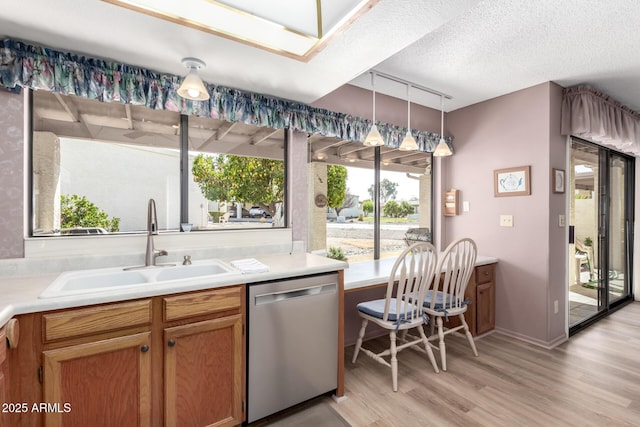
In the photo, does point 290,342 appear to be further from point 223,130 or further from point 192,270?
point 223,130

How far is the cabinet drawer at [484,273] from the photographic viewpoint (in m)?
2.91

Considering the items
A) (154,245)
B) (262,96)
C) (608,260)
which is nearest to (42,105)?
(154,245)

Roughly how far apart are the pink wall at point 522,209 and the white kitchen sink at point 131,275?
8.69 feet

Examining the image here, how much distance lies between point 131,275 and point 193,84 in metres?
1.16

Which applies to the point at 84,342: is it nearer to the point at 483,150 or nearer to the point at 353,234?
the point at 353,234

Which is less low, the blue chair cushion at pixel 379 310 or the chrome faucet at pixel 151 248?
the chrome faucet at pixel 151 248

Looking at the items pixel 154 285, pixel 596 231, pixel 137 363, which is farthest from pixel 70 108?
pixel 596 231

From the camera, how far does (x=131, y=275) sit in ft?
5.95

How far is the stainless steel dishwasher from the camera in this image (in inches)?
66.6

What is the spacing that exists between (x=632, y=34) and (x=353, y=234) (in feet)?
8.02

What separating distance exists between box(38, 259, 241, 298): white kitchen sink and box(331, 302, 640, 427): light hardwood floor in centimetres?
120

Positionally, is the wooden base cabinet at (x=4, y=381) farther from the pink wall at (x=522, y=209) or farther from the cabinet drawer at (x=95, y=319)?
the pink wall at (x=522, y=209)

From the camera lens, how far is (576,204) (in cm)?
335

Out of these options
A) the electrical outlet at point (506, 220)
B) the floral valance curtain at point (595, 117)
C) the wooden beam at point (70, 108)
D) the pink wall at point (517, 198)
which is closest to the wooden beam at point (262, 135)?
the pink wall at point (517, 198)
